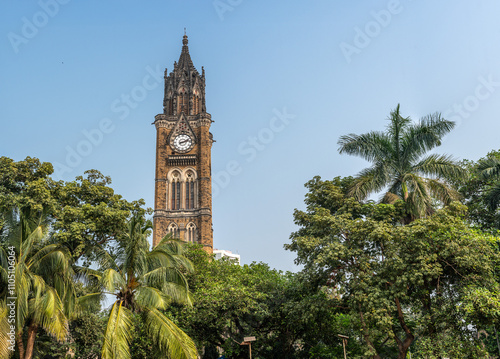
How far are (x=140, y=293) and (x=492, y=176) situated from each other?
1524 cm

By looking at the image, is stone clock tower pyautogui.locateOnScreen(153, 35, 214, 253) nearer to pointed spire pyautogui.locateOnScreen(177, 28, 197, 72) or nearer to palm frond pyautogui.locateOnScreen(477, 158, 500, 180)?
pointed spire pyautogui.locateOnScreen(177, 28, 197, 72)

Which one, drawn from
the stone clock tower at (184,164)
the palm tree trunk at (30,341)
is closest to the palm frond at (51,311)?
the palm tree trunk at (30,341)

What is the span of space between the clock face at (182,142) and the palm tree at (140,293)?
35.3 m

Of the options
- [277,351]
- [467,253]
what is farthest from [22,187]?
[467,253]

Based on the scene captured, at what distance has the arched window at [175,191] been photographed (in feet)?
163

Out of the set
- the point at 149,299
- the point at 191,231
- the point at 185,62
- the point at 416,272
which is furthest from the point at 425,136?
the point at 185,62

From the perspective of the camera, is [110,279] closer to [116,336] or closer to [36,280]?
[116,336]

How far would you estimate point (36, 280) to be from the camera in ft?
45.1

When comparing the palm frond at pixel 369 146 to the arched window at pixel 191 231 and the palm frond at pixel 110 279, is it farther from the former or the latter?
the arched window at pixel 191 231

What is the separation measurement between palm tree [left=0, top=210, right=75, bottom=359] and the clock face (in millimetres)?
36653

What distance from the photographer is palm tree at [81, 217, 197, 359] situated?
1305 cm

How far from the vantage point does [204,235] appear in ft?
154

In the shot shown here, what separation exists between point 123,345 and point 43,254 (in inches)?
166

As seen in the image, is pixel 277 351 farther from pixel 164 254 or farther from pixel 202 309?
pixel 164 254
